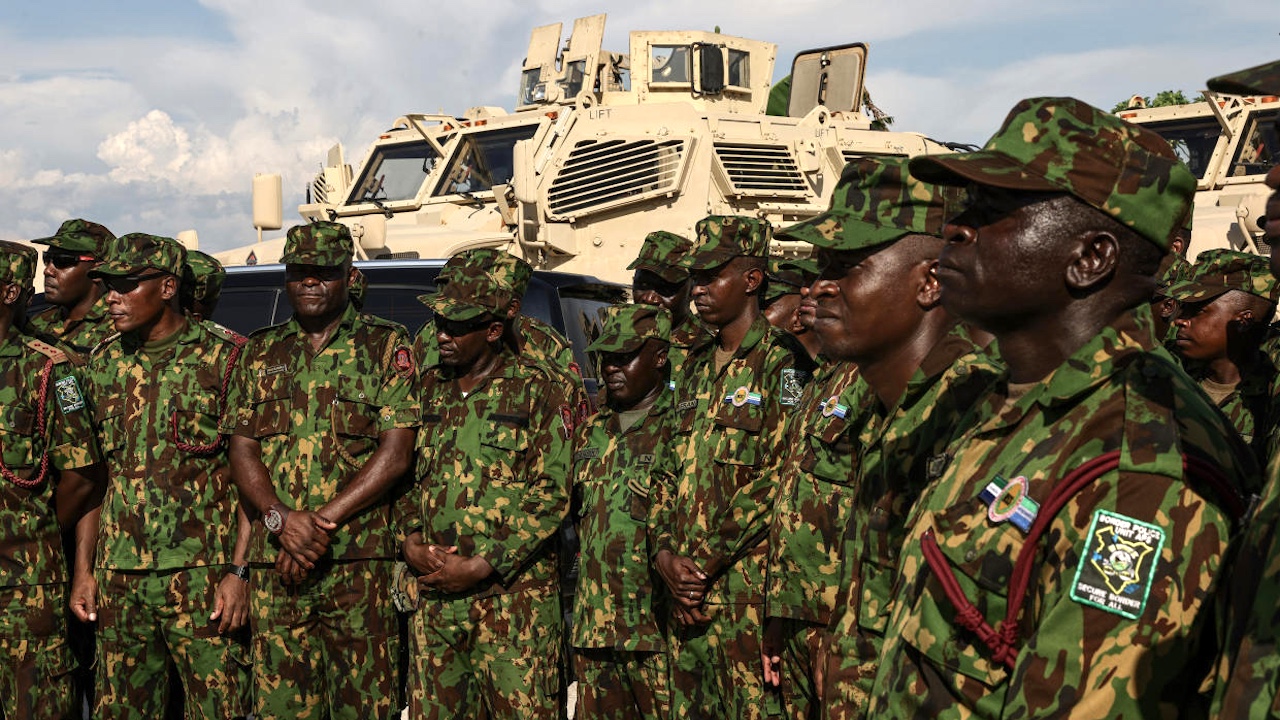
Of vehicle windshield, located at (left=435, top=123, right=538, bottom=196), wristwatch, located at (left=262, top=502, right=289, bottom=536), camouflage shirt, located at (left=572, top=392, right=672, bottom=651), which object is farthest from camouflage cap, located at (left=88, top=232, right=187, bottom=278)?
vehicle windshield, located at (left=435, top=123, right=538, bottom=196)

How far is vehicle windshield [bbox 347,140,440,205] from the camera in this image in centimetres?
1283

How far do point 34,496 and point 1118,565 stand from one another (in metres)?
4.47

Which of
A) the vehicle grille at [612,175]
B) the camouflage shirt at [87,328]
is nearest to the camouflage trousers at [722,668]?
the camouflage shirt at [87,328]

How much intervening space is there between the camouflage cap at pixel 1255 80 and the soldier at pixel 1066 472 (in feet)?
0.96

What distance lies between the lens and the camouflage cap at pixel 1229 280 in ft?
16.8

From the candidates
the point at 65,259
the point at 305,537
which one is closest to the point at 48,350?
the point at 305,537

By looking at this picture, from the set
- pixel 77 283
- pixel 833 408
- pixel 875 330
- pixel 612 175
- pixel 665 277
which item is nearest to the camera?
pixel 875 330

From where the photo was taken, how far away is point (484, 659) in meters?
4.48

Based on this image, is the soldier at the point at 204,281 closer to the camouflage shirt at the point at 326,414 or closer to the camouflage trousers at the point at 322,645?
the camouflage shirt at the point at 326,414

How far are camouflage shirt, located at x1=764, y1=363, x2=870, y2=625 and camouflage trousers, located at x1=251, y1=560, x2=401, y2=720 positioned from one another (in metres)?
1.74

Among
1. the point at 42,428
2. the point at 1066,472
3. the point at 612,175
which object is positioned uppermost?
the point at 612,175

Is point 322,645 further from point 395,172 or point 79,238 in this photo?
point 395,172

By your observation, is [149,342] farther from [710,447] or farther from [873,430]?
[873,430]

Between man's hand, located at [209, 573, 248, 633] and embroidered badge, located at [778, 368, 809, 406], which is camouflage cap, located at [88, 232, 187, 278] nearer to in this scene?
man's hand, located at [209, 573, 248, 633]
